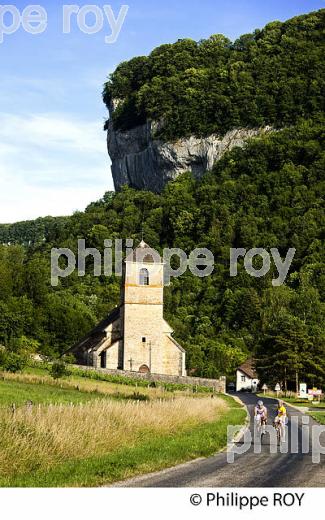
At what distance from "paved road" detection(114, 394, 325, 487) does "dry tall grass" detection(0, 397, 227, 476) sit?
2033 mm

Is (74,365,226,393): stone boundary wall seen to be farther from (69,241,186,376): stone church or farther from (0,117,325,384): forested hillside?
(0,117,325,384): forested hillside

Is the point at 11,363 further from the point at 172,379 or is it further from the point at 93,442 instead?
the point at 93,442

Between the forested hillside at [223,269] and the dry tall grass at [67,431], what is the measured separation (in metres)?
48.2

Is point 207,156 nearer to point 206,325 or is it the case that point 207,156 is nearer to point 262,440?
point 206,325

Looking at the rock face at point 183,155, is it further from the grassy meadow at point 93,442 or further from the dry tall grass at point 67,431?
the dry tall grass at point 67,431

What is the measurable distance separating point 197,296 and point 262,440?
314 feet

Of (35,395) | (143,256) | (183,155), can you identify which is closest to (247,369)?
(143,256)

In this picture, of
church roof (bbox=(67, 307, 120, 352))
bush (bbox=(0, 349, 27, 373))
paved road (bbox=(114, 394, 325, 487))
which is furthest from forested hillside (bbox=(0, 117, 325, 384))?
paved road (bbox=(114, 394, 325, 487))

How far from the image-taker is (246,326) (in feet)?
376

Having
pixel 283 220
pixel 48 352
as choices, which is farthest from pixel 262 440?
pixel 283 220

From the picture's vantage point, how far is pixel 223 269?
429 feet

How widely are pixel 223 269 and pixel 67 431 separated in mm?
112120

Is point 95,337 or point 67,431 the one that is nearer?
point 67,431

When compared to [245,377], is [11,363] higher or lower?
higher
